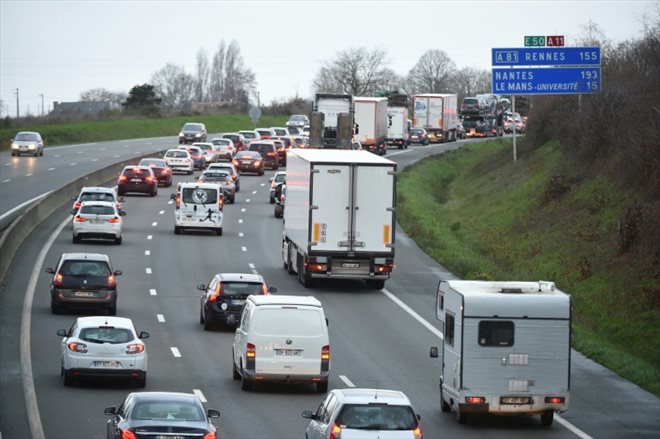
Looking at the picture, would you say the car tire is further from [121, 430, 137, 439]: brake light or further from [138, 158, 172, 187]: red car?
[138, 158, 172, 187]: red car

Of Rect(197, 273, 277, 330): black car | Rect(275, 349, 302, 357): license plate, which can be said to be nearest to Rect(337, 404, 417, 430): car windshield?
Rect(275, 349, 302, 357): license plate

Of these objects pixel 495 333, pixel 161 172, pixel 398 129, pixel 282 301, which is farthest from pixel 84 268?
pixel 398 129

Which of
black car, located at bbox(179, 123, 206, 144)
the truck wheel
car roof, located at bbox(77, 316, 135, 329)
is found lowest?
the truck wheel

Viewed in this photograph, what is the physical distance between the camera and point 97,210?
51938mm

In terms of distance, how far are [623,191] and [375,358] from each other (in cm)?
2397

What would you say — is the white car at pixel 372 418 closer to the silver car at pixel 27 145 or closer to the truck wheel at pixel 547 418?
the truck wheel at pixel 547 418

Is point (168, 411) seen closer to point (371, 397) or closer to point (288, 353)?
point (371, 397)

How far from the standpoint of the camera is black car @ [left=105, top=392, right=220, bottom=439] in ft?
61.7

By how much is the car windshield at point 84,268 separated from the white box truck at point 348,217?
7.24 metres

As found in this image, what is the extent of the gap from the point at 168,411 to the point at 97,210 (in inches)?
1312

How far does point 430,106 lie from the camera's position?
122 metres

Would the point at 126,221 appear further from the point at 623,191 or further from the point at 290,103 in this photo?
the point at 290,103

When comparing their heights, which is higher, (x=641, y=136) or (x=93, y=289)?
(x=641, y=136)

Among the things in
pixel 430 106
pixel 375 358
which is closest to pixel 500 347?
pixel 375 358
